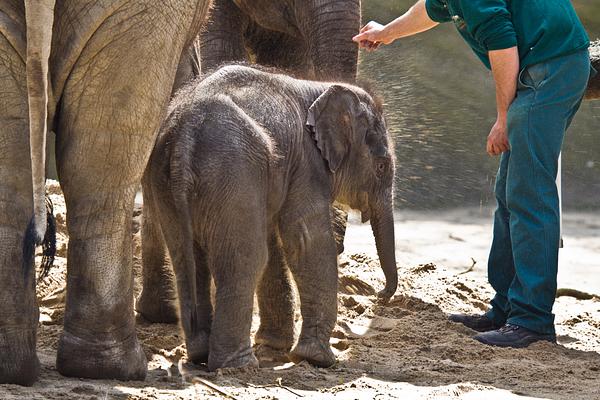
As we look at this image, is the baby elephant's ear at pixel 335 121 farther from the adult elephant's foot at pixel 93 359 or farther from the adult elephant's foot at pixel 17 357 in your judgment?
the adult elephant's foot at pixel 17 357

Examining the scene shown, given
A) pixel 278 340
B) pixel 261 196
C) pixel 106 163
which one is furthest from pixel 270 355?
pixel 106 163

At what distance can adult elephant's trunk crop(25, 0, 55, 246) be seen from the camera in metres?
3.50

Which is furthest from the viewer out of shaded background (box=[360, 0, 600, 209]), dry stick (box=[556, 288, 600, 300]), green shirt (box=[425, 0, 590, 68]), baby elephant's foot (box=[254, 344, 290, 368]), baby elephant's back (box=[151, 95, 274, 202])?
shaded background (box=[360, 0, 600, 209])

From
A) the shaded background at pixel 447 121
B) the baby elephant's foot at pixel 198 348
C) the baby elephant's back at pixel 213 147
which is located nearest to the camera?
the baby elephant's back at pixel 213 147

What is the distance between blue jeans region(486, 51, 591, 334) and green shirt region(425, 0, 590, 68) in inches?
2.2

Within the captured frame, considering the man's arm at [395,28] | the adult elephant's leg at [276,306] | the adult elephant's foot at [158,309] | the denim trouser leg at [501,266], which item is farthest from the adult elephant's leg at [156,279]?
the denim trouser leg at [501,266]

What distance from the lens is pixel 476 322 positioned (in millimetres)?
5902

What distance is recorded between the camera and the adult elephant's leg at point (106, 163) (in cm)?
381

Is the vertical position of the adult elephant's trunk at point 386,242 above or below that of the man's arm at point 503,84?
below

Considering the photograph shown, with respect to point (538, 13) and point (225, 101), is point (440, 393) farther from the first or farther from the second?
point (538, 13)

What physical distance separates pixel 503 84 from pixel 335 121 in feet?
2.81

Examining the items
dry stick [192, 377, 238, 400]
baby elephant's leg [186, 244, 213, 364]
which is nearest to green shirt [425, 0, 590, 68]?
baby elephant's leg [186, 244, 213, 364]

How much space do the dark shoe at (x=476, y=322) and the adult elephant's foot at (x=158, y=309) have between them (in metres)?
1.37

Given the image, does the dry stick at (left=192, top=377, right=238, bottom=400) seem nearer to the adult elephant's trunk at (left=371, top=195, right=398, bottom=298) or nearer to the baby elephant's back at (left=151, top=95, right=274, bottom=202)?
the baby elephant's back at (left=151, top=95, right=274, bottom=202)
